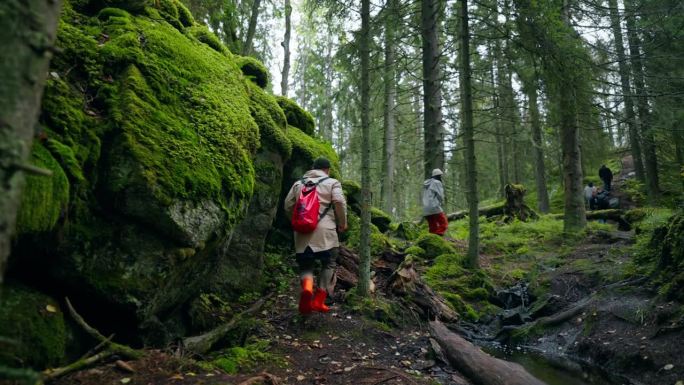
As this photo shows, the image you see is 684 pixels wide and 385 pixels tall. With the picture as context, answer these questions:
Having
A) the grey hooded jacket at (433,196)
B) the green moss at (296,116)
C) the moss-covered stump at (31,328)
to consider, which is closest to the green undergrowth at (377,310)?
the moss-covered stump at (31,328)

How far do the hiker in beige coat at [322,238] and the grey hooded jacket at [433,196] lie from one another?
5186 millimetres

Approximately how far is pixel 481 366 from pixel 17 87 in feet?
16.0

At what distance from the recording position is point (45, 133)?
3.48 meters

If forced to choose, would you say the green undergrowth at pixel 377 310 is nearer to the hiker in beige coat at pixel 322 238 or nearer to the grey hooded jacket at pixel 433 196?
the hiker in beige coat at pixel 322 238

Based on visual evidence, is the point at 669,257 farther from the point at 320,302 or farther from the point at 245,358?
the point at 245,358

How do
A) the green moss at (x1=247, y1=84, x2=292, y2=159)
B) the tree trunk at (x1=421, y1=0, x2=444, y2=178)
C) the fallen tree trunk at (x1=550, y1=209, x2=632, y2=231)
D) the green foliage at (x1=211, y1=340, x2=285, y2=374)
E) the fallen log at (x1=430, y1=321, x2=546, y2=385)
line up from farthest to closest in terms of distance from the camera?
the fallen tree trunk at (x1=550, y1=209, x2=632, y2=231) → the tree trunk at (x1=421, y1=0, x2=444, y2=178) → the green moss at (x1=247, y1=84, x2=292, y2=159) → the fallen log at (x1=430, y1=321, x2=546, y2=385) → the green foliage at (x1=211, y1=340, x2=285, y2=374)

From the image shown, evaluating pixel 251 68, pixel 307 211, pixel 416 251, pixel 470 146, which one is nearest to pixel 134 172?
pixel 307 211

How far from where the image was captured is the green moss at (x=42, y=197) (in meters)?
3.02

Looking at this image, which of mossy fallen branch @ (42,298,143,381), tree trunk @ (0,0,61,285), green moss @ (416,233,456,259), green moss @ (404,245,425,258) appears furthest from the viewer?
green moss @ (416,233,456,259)

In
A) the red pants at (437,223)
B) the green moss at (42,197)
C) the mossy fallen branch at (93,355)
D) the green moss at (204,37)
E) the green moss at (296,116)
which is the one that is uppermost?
the green moss at (204,37)

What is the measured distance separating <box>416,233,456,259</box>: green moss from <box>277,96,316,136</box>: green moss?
378 cm

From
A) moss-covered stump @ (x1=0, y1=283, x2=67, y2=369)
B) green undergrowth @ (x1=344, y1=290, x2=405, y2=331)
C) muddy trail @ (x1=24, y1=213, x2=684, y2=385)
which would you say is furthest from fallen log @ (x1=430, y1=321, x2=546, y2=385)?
moss-covered stump @ (x1=0, y1=283, x2=67, y2=369)

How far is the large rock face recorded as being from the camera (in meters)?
3.50

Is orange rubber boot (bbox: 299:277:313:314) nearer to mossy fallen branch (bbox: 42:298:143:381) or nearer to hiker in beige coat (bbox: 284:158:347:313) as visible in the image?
hiker in beige coat (bbox: 284:158:347:313)
